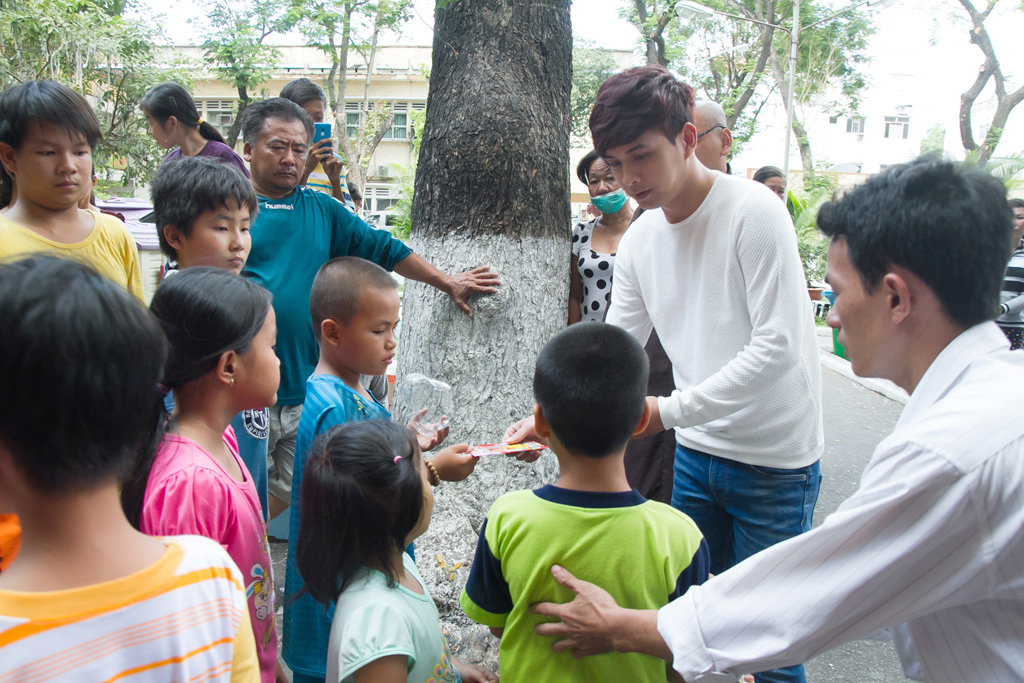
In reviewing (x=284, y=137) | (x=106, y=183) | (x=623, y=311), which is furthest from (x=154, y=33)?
(x=623, y=311)

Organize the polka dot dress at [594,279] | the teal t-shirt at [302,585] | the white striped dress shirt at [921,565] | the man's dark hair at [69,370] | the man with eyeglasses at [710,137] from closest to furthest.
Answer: the man's dark hair at [69,370] → the white striped dress shirt at [921,565] → the teal t-shirt at [302,585] → the man with eyeglasses at [710,137] → the polka dot dress at [594,279]

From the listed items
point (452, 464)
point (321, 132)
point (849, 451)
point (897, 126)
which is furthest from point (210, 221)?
point (897, 126)

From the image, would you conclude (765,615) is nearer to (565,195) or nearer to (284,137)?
(565,195)

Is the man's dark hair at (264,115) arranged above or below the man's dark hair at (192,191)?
above

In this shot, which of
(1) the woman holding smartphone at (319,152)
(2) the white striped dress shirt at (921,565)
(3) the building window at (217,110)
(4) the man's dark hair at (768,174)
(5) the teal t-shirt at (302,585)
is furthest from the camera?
(3) the building window at (217,110)

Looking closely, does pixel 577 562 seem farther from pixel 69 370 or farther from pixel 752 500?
pixel 69 370

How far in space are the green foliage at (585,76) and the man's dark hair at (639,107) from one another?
19.9 meters

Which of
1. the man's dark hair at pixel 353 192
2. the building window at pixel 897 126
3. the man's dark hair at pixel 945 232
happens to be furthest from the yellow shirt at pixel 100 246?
the building window at pixel 897 126

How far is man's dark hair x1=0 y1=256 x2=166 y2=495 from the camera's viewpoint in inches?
35.9

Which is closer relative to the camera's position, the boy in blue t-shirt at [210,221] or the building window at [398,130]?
the boy in blue t-shirt at [210,221]

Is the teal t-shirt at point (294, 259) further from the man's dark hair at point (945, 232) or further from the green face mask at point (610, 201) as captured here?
the man's dark hair at point (945, 232)

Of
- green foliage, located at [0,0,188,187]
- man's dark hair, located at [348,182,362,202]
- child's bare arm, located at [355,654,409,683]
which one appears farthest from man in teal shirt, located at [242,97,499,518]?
green foliage, located at [0,0,188,187]

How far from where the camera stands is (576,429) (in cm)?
163

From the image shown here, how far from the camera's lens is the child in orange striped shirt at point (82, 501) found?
0.92 meters
